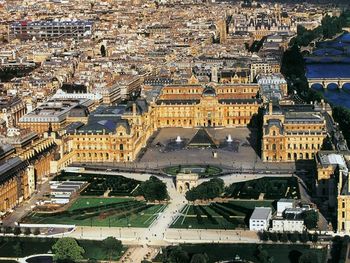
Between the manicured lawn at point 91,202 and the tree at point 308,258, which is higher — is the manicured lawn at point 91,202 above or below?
below

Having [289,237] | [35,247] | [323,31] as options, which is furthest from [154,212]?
[323,31]

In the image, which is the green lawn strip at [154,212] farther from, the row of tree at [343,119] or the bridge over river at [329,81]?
the bridge over river at [329,81]

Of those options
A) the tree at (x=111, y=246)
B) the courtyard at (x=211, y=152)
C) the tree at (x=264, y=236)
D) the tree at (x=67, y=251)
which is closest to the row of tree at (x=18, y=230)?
the tree at (x=67, y=251)

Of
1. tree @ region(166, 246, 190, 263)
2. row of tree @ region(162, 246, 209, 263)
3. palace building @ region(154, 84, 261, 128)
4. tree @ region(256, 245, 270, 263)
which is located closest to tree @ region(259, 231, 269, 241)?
tree @ region(256, 245, 270, 263)

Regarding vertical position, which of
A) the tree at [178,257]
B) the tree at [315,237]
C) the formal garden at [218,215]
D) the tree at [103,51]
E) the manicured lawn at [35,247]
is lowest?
the manicured lawn at [35,247]

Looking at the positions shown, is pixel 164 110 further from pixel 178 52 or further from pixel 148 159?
pixel 178 52

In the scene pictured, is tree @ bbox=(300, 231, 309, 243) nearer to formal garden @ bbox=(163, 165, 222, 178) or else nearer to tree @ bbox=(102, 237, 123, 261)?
tree @ bbox=(102, 237, 123, 261)

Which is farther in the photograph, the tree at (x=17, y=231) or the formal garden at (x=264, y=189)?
the formal garden at (x=264, y=189)
